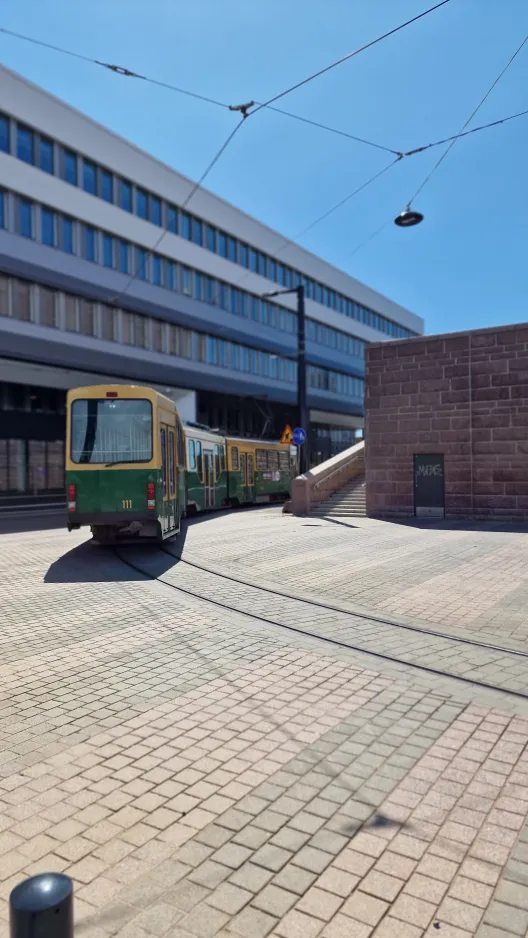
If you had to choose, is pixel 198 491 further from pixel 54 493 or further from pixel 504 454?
pixel 54 493

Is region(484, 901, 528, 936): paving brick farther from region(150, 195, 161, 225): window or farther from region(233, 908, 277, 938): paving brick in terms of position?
region(150, 195, 161, 225): window

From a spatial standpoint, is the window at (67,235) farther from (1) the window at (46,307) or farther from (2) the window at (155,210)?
(2) the window at (155,210)

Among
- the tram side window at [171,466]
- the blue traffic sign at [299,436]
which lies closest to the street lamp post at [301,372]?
the blue traffic sign at [299,436]

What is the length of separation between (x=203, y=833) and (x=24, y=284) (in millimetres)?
29934

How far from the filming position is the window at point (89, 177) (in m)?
32.7

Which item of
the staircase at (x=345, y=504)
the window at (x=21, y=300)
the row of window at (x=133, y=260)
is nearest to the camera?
the staircase at (x=345, y=504)

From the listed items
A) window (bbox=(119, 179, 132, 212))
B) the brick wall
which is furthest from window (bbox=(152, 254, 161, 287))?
the brick wall

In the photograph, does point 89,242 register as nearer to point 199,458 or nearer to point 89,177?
point 89,177

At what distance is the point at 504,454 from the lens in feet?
61.5

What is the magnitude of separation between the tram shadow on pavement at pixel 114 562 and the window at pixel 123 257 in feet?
74.2

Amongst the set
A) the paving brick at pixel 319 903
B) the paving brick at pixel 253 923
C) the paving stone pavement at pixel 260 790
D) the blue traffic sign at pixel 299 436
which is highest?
the blue traffic sign at pixel 299 436

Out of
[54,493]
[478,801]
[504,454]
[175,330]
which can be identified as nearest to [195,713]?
[478,801]

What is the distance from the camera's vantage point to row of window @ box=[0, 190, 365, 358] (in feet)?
98.6

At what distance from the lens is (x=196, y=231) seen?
40.4 meters
